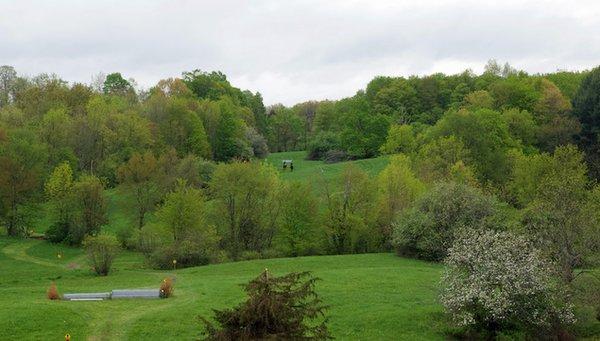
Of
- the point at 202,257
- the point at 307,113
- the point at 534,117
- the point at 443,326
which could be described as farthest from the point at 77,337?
the point at 307,113

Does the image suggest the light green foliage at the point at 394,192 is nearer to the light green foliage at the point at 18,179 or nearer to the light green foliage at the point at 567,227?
the light green foliage at the point at 567,227

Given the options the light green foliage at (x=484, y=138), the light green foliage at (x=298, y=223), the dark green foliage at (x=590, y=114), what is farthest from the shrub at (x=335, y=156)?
the light green foliage at (x=298, y=223)

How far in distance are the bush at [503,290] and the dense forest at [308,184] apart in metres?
0.30

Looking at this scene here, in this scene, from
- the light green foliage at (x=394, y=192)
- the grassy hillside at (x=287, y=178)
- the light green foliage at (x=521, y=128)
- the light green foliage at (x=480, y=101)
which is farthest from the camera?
the light green foliage at (x=480, y=101)

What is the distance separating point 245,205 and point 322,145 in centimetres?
5523

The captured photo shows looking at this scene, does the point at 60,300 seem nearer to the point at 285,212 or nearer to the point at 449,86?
the point at 285,212

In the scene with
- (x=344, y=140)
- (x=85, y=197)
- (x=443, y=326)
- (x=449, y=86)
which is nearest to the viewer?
(x=443, y=326)

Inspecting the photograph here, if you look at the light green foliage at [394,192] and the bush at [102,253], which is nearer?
the bush at [102,253]

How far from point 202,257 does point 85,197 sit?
56.4ft

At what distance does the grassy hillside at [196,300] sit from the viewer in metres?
27.8

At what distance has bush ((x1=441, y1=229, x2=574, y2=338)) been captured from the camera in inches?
1113

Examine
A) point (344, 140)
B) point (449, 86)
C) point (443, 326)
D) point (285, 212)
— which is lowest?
point (443, 326)

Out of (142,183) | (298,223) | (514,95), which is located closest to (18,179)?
(142,183)

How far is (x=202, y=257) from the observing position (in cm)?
4966
